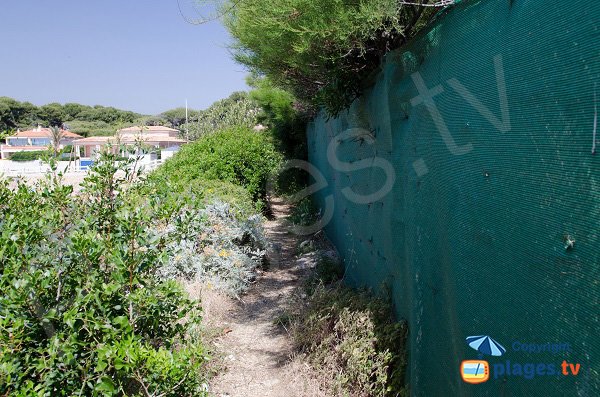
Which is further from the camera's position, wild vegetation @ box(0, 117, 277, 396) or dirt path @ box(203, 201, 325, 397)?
dirt path @ box(203, 201, 325, 397)

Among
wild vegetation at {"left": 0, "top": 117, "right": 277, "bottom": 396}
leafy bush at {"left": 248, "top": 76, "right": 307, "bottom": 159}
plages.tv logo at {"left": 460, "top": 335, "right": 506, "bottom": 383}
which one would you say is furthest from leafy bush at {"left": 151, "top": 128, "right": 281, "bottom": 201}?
plages.tv logo at {"left": 460, "top": 335, "right": 506, "bottom": 383}

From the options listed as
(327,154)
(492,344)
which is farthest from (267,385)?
(327,154)

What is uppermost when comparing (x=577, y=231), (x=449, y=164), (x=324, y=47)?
(x=324, y=47)

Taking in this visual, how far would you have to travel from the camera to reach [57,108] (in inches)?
3167

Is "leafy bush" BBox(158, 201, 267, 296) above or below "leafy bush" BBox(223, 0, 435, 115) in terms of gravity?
below

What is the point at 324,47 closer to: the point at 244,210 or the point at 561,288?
the point at 561,288

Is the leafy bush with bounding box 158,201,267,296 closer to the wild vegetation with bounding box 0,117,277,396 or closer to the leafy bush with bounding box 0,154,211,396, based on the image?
the wild vegetation with bounding box 0,117,277,396

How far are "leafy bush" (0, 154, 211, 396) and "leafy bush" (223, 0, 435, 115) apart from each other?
1697mm

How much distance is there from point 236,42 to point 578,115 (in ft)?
14.4

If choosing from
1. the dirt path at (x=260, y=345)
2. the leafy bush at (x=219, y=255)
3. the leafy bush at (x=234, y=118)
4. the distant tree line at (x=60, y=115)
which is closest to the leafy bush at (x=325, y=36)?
the leafy bush at (x=219, y=255)

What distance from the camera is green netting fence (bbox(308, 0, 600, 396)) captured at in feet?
4.61

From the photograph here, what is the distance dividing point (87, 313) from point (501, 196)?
5.74ft

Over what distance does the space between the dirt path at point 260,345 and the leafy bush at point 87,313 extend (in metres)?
1.08

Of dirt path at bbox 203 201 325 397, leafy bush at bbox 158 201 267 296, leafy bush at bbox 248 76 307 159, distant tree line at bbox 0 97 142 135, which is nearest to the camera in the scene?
dirt path at bbox 203 201 325 397
